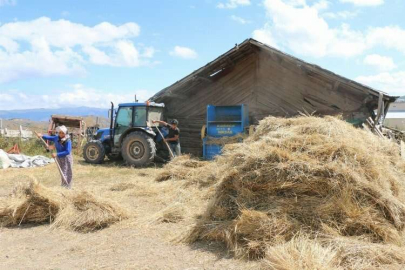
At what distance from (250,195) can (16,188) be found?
3799 mm

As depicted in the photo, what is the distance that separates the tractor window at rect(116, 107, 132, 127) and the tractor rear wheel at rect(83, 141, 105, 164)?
113 centimetres

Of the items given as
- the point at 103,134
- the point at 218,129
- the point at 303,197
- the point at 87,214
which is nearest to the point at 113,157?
the point at 103,134

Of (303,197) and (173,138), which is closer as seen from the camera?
(303,197)

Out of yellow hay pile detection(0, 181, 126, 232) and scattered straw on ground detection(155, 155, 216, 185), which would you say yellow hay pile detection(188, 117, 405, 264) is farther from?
scattered straw on ground detection(155, 155, 216, 185)

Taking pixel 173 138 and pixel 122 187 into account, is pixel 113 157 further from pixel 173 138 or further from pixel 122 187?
pixel 122 187

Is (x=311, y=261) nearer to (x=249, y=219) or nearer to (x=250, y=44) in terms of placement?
(x=249, y=219)

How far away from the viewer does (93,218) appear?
5.16 metres

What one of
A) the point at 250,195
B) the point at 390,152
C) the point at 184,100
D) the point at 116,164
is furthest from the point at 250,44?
the point at 250,195

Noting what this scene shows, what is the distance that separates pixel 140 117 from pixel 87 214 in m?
7.38

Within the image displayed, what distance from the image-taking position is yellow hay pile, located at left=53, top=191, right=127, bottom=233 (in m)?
5.15

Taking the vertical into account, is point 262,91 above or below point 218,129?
above

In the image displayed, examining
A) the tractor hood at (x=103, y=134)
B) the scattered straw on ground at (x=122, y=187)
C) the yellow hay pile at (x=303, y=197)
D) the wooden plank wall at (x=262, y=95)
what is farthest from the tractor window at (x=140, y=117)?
the yellow hay pile at (x=303, y=197)

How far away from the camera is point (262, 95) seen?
42.2 feet

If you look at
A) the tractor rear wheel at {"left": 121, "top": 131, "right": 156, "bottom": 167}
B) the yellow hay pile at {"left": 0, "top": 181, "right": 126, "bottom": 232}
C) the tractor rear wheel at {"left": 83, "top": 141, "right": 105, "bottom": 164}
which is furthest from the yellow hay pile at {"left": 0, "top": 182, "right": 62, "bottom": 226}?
the tractor rear wheel at {"left": 83, "top": 141, "right": 105, "bottom": 164}
